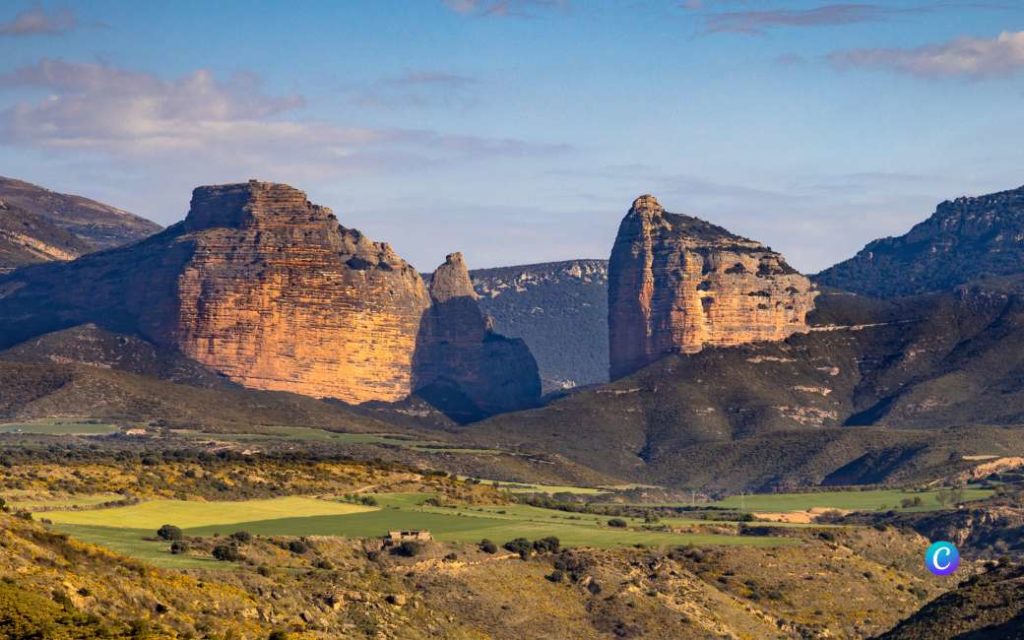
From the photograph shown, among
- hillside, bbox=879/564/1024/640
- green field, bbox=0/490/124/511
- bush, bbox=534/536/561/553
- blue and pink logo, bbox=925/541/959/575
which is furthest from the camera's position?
blue and pink logo, bbox=925/541/959/575

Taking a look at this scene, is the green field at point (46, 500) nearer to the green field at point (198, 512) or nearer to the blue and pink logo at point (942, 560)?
the green field at point (198, 512)

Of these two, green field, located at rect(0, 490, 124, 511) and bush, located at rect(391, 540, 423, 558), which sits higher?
green field, located at rect(0, 490, 124, 511)

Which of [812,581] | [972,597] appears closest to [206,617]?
[972,597]

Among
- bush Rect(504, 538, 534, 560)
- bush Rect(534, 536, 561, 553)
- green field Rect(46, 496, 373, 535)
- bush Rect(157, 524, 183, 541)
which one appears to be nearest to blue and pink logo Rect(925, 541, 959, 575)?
bush Rect(534, 536, 561, 553)

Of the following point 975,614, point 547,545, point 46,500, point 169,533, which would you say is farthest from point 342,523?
point 975,614

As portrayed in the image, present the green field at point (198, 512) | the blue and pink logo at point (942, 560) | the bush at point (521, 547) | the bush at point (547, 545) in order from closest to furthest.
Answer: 1. the green field at point (198, 512)
2. the bush at point (521, 547)
3. the bush at point (547, 545)
4. the blue and pink logo at point (942, 560)

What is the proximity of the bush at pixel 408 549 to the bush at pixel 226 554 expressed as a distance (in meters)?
12.0

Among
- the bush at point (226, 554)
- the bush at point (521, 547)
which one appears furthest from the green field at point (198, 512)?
the bush at point (521, 547)

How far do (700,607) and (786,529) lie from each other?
1473 inches

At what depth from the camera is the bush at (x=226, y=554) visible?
4055 inches

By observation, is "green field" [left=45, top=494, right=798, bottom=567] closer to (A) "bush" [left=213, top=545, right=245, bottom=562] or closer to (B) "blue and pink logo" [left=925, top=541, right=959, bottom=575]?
(A) "bush" [left=213, top=545, right=245, bottom=562]

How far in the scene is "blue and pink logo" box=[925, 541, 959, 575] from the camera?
136 m

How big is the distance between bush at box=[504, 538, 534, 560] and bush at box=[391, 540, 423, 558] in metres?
7.30

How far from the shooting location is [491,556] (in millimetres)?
118688
